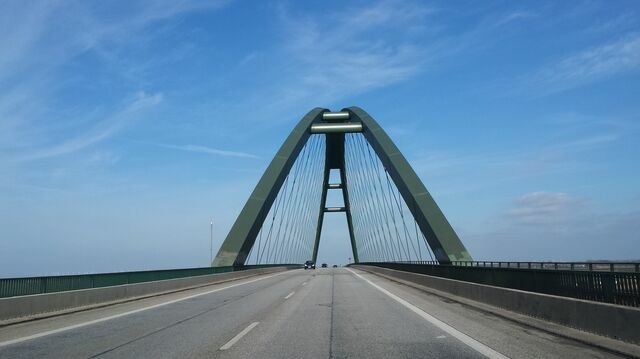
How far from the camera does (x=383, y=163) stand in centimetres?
5328

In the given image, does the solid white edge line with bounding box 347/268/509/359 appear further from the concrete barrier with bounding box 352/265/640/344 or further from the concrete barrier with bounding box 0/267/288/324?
the concrete barrier with bounding box 0/267/288/324

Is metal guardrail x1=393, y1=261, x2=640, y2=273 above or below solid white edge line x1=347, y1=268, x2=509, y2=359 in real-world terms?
above

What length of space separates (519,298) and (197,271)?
22287 mm

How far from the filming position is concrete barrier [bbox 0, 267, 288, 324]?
13719 mm

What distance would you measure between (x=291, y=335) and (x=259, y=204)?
38.3 m

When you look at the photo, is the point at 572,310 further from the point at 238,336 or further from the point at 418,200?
the point at 418,200

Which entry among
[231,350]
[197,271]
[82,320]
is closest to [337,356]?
[231,350]

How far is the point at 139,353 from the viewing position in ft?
28.9

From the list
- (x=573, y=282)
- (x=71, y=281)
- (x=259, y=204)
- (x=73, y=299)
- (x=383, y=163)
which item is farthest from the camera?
(x=383, y=163)

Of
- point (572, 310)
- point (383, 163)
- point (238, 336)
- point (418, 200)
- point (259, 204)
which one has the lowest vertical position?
point (238, 336)

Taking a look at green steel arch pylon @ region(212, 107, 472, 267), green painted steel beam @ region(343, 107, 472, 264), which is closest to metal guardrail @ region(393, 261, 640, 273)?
green painted steel beam @ region(343, 107, 472, 264)

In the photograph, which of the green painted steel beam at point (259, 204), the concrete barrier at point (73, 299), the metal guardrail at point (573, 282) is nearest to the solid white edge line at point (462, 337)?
the metal guardrail at point (573, 282)

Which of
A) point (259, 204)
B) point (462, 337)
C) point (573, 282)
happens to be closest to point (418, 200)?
point (259, 204)

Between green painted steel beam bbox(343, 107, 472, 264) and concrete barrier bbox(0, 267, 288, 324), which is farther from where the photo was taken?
green painted steel beam bbox(343, 107, 472, 264)
